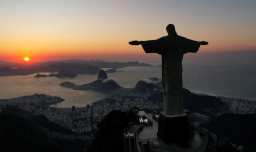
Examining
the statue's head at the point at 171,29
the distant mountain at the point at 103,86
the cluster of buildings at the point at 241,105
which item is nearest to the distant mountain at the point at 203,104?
the cluster of buildings at the point at 241,105

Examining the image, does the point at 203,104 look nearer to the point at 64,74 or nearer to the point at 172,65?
the point at 172,65

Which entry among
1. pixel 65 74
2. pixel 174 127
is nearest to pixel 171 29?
pixel 174 127

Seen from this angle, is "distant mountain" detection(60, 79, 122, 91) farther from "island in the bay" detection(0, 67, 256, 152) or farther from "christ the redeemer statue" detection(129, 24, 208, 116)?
"christ the redeemer statue" detection(129, 24, 208, 116)

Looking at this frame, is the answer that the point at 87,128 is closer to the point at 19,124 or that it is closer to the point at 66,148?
the point at 66,148

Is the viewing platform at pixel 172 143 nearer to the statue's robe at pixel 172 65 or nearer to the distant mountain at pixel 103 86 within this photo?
the statue's robe at pixel 172 65

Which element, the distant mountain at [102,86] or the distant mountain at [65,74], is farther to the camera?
the distant mountain at [65,74]

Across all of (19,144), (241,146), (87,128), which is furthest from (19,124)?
(241,146)

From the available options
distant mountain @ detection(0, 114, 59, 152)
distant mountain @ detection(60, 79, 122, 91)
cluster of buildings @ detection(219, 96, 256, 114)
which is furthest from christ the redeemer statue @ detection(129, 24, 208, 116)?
distant mountain @ detection(60, 79, 122, 91)
